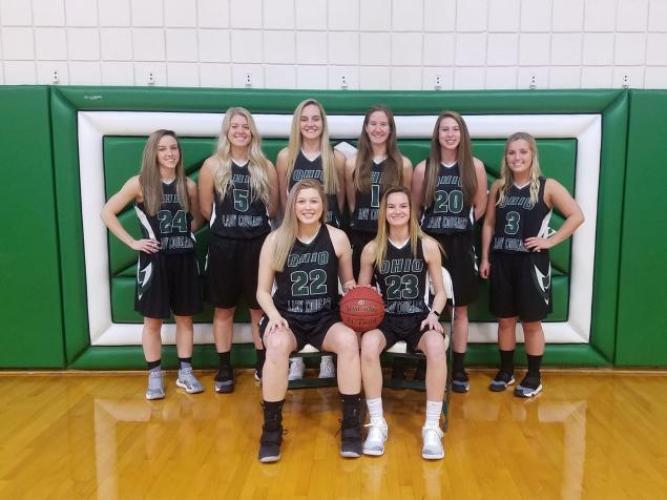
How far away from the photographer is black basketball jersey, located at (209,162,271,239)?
3.36 meters

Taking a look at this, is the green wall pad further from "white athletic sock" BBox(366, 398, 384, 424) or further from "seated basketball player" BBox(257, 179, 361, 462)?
"white athletic sock" BBox(366, 398, 384, 424)

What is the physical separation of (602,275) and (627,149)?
734 millimetres

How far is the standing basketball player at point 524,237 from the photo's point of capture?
3350 mm

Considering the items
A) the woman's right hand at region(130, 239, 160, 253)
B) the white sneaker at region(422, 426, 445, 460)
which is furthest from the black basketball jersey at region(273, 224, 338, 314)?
the woman's right hand at region(130, 239, 160, 253)

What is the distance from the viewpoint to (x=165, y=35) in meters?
3.73

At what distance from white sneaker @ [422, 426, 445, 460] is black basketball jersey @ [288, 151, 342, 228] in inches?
47.0

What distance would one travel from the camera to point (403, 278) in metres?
2.98

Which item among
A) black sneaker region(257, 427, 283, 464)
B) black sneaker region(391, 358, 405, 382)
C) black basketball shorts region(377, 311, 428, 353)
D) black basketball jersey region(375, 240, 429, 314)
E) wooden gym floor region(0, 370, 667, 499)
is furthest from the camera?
black sneaker region(391, 358, 405, 382)

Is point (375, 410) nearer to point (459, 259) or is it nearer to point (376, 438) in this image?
point (376, 438)

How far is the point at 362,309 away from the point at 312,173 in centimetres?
91

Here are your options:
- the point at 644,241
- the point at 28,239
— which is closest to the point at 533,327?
the point at 644,241

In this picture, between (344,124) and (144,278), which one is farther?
(344,124)

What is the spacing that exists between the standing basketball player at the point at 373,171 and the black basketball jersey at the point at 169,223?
90 centimetres

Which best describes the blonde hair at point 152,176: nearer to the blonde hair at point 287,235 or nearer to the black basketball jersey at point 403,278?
the blonde hair at point 287,235
